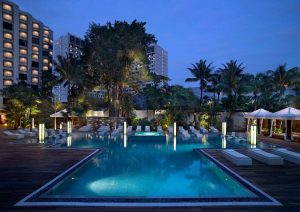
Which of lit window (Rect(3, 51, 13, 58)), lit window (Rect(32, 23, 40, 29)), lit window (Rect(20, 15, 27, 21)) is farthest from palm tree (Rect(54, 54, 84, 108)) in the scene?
lit window (Rect(32, 23, 40, 29))

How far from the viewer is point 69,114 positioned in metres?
30.3

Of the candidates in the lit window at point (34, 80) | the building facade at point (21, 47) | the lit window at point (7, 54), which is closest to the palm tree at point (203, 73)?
the building facade at point (21, 47)

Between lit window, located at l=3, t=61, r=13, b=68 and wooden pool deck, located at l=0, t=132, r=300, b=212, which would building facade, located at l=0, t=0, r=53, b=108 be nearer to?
lit window, located at l=3, t=61, r=13, b=68

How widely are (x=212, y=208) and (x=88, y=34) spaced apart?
3153 centimetres

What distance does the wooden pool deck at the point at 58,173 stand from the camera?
607 cm

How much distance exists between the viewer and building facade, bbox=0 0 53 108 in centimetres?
6475

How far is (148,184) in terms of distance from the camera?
29.7 ft

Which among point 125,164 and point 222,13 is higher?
point 222,13

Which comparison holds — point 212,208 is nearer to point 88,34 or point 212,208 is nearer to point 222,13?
point 88,34

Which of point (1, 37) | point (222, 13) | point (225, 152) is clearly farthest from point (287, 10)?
point (225, 152)

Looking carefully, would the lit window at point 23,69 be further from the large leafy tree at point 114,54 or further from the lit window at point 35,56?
the large leafy tree at point 114,54

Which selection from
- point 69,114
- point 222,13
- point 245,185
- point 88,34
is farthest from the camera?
point 222,13

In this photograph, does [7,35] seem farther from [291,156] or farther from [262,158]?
[291,156]

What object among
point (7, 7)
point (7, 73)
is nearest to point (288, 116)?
point (7, 73)
